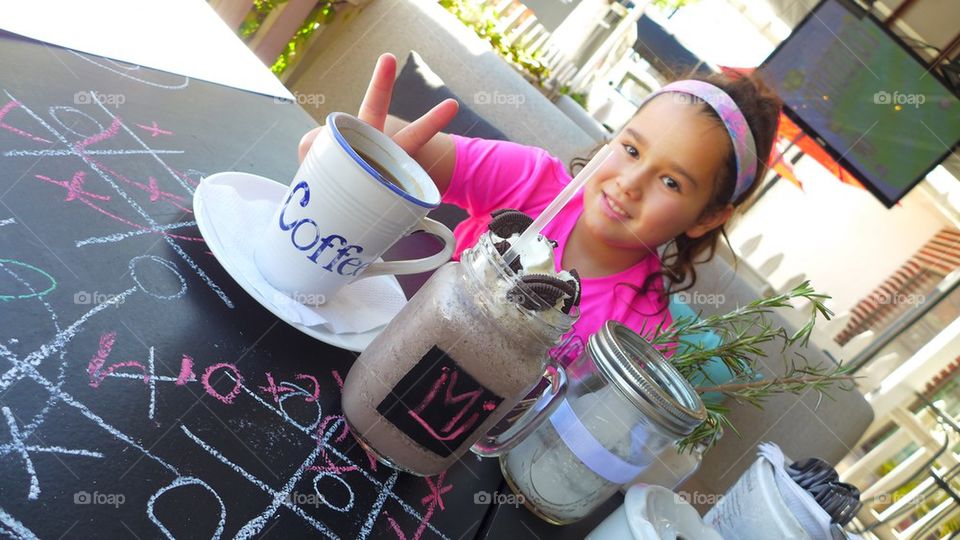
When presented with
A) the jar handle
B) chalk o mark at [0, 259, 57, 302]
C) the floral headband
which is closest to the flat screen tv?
the floral headband

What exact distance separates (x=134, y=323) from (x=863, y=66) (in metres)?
2.98

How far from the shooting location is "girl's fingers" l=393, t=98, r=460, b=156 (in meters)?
0.80

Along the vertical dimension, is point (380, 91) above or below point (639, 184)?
below

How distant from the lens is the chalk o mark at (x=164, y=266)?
53 centimetres

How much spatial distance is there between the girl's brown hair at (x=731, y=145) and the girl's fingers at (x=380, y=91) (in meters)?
0.51

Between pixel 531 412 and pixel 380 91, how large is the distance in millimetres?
406

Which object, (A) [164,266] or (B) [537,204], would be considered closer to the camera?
(A) [164,266]

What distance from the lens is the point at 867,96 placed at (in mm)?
2719

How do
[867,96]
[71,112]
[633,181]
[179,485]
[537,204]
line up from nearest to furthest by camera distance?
[179,485] < [71,112] < [633,181] < [537,204] < [867,96]

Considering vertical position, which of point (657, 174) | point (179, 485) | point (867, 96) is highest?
point (867, 96)

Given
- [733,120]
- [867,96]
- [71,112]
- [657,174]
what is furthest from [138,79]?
[867,96]

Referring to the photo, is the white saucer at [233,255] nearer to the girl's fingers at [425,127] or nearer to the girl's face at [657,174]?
the girl's fingers at [425,127]

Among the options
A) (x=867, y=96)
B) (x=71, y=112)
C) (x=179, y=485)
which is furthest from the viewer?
(x=867, y=96)

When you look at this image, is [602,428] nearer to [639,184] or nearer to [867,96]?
[639,184]
